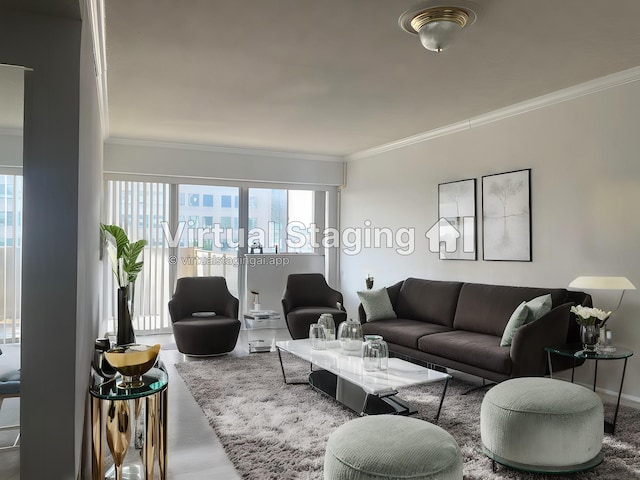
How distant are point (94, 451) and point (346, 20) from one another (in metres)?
2.67

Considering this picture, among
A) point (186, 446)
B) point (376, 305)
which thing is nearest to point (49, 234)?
point (186, 446)

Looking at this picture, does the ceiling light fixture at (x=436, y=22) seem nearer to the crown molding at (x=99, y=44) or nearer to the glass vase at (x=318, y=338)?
the crown molding at (x=99, y=44)

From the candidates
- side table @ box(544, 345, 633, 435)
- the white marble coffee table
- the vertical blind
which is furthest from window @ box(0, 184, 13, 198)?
the vertical blind

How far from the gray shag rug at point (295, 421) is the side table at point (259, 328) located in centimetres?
82

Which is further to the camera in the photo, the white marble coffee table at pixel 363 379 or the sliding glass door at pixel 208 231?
the sliding glass door at pixel 208 231

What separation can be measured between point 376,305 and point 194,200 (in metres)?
3.18

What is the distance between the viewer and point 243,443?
119 inches

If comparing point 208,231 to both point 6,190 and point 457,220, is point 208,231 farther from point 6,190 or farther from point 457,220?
point 6,190

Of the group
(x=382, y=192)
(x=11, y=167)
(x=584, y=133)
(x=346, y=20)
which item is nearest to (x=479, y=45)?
(x=346, y=20)

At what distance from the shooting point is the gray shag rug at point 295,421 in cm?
268

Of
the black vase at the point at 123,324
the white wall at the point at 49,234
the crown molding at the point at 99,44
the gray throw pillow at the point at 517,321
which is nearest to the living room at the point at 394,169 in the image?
the white wall at the point at 49,234

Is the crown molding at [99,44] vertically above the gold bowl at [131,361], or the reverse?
the crown molding at [99,44]

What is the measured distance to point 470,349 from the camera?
4.02 m

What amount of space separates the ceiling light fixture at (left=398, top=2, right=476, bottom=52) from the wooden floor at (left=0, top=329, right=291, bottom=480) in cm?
271
